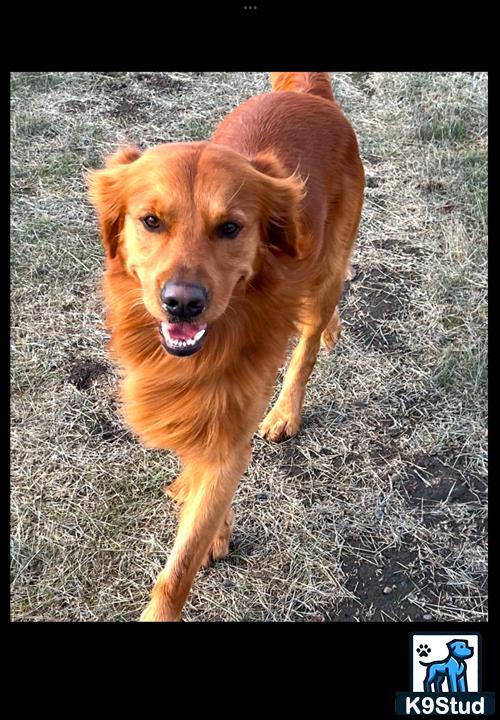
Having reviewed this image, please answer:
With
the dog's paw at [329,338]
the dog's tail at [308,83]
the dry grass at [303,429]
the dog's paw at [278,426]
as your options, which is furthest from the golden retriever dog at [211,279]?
the dog's paw at [329,338]

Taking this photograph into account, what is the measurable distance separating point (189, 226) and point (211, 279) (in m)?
0.23

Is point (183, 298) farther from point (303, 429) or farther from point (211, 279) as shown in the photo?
point (303, 429)

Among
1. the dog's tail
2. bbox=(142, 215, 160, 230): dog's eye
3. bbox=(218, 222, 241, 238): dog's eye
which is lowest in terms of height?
bbox=(218, 222, 241, 238): dog's eye

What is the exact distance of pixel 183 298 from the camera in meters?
2.37

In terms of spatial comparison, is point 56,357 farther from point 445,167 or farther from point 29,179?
point 445,167

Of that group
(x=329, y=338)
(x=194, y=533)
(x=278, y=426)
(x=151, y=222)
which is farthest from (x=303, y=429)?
(x=151, y=222)

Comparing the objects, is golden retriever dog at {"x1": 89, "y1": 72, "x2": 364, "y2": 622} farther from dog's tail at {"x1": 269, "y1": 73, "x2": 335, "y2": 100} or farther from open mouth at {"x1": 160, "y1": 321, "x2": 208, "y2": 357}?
dog's tail at {"x1": 269, "y1": 73, "x2": 335, "y2": 100}

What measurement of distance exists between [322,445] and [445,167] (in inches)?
122

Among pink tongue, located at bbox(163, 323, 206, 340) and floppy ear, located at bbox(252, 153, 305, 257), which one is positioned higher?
floppy ear, located at bbox(252, 153, 305, 257)

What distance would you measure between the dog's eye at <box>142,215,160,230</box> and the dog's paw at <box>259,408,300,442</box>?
70.6 inches
